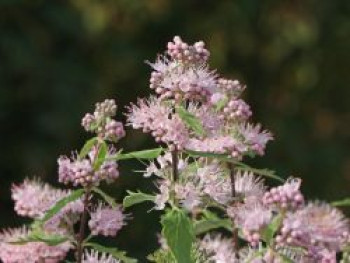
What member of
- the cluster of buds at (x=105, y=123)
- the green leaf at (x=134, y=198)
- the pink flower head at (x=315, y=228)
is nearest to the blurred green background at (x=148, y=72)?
the pink flower head at (x=315, y=228)

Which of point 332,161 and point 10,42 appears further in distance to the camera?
point 332,161

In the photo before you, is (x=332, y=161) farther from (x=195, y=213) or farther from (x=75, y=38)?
(x=195, y=213)

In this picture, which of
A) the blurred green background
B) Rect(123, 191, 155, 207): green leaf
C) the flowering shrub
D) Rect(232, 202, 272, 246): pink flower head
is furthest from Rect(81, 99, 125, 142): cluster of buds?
the blurred green background

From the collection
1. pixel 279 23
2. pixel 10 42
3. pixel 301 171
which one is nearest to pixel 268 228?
pixel 10 42

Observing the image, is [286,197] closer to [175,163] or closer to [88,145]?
[175,163]

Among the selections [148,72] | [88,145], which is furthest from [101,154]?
[148,72]

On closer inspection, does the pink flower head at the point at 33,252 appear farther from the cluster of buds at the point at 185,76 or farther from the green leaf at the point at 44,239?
the cluster of buds at the point at 185,76
